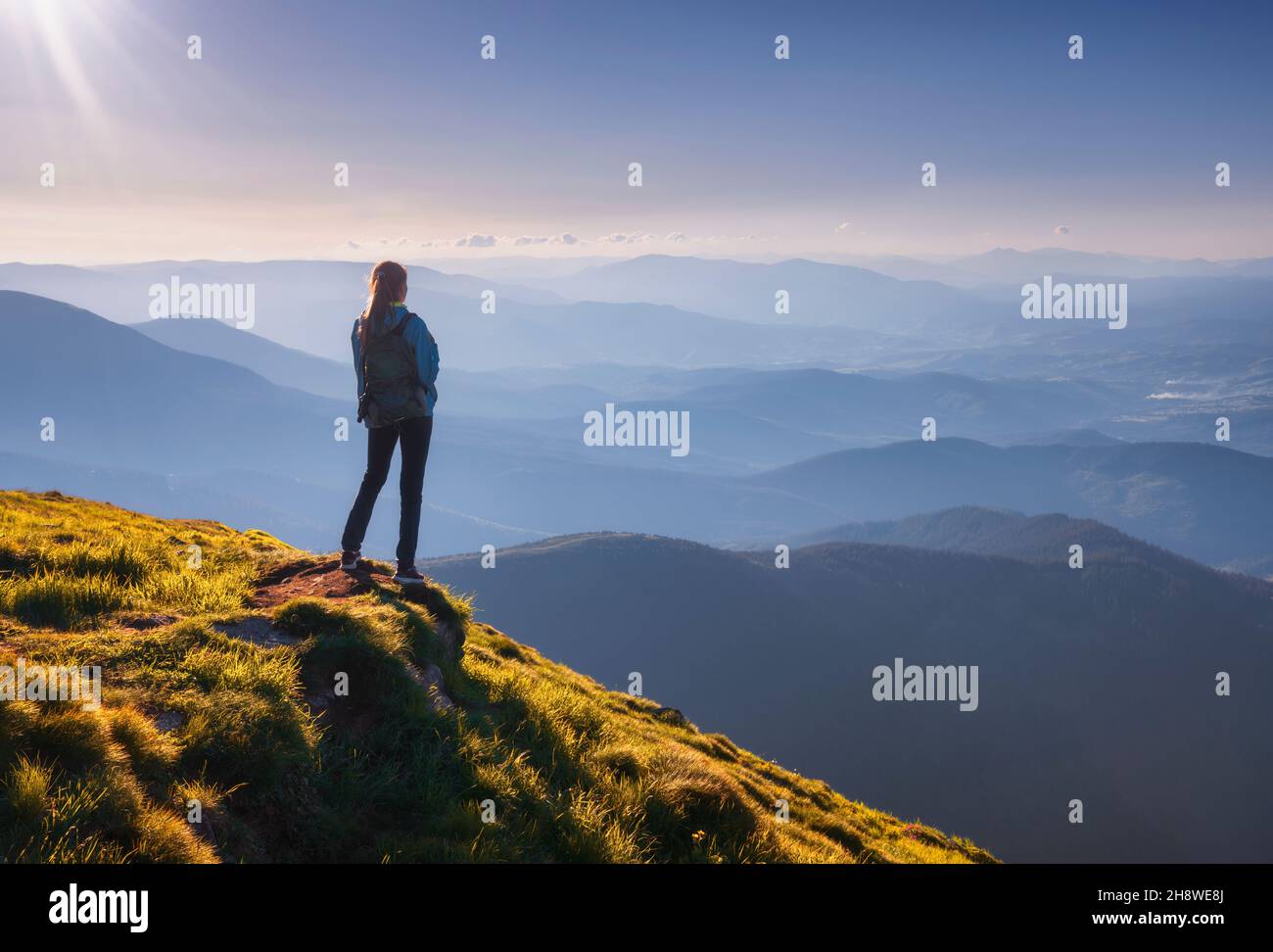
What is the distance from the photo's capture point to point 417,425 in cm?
1004

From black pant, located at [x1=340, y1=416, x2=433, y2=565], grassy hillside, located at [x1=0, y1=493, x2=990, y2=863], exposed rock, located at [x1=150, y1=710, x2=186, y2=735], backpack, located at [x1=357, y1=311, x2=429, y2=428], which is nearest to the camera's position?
grassy hillside, located at [x1=0, y1=493, x2=990, y2=863]

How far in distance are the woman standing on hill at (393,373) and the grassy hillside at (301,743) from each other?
1.97 meters

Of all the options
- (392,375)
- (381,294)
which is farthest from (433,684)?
(381,294)

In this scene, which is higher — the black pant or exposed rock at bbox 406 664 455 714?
the black pant

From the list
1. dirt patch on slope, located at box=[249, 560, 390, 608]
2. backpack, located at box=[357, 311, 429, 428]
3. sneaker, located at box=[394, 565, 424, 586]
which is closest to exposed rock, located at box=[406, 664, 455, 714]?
dirt patch on slope, located at box=[249, 560, 390, 608]

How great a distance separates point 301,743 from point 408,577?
4.61 meters

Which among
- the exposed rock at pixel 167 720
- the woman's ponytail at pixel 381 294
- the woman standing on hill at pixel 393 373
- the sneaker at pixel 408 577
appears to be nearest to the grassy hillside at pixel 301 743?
the exposed rock at pixel 167 720

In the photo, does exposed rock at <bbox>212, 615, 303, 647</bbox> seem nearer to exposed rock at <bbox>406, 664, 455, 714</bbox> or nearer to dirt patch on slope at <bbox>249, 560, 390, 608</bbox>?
dirt patch on slope at <bbox>249, 560, 390, 608</bbox>

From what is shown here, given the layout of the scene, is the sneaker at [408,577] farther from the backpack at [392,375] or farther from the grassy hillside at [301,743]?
the backpack at [392,375]

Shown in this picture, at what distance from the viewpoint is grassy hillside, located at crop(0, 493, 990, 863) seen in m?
5.06

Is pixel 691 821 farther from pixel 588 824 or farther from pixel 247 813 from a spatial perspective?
pixel 247 813

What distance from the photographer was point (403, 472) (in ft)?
34.9

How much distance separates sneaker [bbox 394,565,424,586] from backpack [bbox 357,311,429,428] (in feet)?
7.74
